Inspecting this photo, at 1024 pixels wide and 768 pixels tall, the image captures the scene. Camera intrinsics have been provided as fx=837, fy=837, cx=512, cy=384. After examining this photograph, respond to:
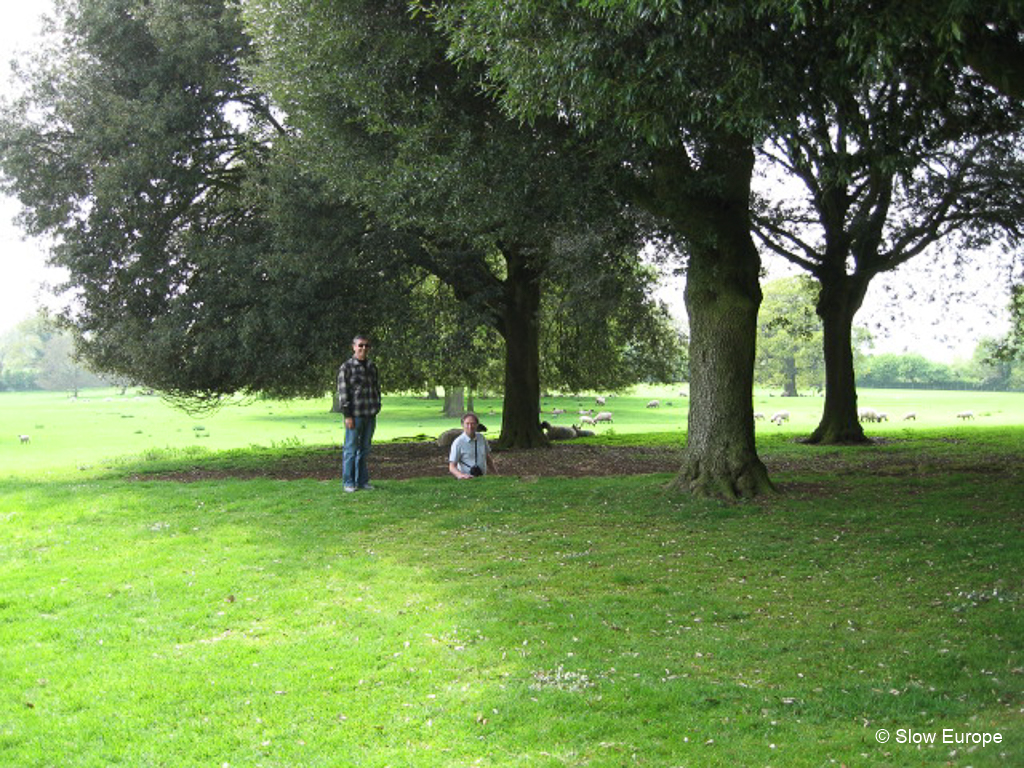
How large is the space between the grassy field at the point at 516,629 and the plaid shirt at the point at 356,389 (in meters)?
1.70

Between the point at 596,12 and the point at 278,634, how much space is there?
7295 mm

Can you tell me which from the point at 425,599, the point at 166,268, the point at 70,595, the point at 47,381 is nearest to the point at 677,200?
the point at 425,599

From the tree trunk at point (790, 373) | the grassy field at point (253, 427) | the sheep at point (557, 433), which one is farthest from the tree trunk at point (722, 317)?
the tree trunk at point (790, 373)

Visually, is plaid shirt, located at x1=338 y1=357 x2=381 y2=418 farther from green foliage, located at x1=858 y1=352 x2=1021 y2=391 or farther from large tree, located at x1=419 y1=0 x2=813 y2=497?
green foliage, located at x1=858 y1=352 x2=1021 y2=391

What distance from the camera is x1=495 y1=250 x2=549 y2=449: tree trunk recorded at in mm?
24422

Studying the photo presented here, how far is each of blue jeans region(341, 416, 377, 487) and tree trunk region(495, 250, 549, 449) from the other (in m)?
9.48

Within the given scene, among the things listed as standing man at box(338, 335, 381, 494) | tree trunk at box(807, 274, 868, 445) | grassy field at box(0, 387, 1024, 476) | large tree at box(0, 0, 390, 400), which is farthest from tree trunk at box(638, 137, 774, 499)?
grassy field at box(0, 387, 1024, 476)

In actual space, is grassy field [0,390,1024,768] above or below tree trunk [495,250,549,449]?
below

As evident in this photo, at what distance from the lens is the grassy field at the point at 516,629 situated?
562 cm

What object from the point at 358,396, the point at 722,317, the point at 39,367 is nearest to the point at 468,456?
the point at 358,396

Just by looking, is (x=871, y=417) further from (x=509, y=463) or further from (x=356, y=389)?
(x=356, y=389)

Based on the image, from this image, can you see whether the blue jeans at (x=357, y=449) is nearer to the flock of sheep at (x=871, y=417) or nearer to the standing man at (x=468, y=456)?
the standing man at (x=468, y=456)

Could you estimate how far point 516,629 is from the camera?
7.86 m

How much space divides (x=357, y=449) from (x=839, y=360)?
17304 mm
